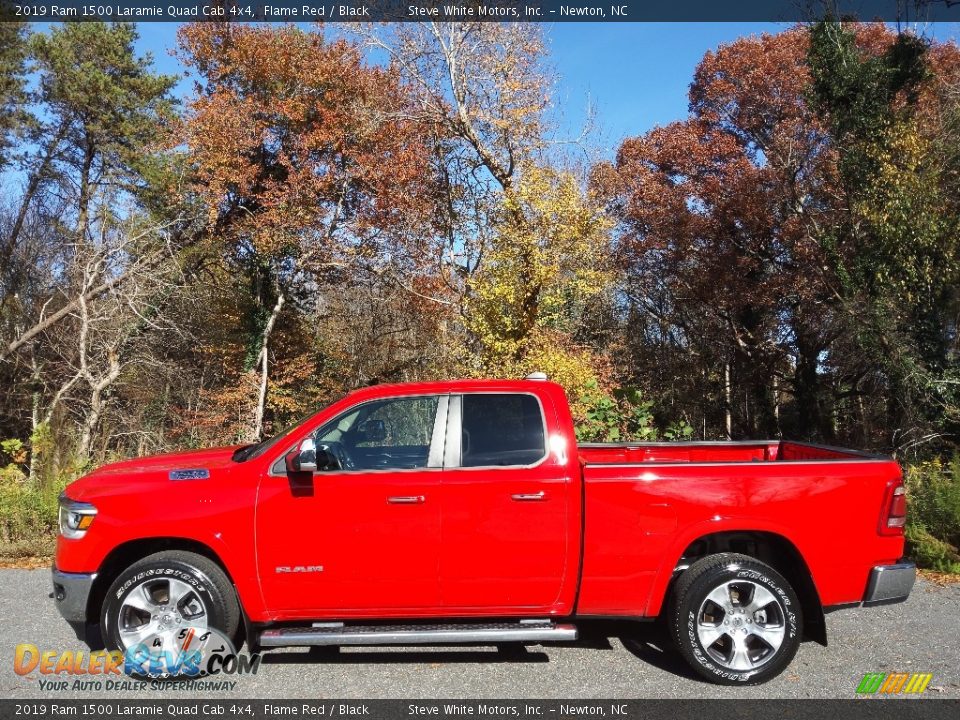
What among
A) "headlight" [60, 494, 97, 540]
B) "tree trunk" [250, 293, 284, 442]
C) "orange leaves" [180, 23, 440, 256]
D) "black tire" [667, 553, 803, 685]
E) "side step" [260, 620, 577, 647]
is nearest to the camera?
"side step" [260, 620, 577, 647]

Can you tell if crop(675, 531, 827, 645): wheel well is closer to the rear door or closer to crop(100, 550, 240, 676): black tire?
the rear door

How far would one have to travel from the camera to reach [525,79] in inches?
666

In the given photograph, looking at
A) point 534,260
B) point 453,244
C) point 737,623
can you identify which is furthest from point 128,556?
point 453,244

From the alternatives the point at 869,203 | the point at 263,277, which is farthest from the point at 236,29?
the point at 869,203

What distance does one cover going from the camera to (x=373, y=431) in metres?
4.73

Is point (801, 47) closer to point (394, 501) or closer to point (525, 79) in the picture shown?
point (525, 79)

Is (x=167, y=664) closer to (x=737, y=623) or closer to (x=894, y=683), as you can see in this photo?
(x=737, y=623)

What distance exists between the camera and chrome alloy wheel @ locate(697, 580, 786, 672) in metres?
4.27

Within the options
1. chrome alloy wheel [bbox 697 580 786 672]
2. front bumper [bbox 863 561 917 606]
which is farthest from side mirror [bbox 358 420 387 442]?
front bumper [bbox 863 561 917 606]

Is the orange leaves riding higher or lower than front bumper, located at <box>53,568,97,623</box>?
higher

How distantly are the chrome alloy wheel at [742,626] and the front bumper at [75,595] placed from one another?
3.66 metres

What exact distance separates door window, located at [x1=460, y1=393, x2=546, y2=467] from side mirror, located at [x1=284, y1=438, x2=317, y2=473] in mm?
902

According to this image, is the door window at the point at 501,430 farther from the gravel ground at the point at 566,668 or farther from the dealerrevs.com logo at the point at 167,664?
the dealerrevs.com logo at the point at 167,664

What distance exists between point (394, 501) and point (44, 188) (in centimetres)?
2089
